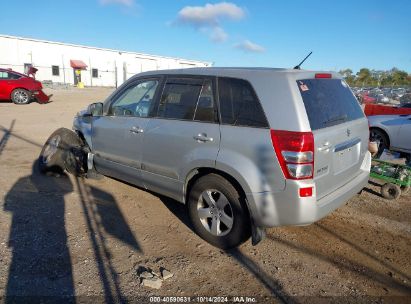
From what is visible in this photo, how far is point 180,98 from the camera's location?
3977 millimetres

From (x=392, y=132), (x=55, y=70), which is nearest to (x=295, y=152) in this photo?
(x=392, y=132)

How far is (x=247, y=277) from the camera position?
10.5ft

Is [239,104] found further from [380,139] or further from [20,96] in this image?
[20,96]

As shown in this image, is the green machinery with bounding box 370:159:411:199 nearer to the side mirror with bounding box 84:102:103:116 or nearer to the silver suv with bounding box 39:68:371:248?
the silver suv with bounding box 39:68:371:248

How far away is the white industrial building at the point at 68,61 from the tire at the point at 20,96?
836 inches

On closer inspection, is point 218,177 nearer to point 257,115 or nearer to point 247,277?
point 257,115

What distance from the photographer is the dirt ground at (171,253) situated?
9.75 feet

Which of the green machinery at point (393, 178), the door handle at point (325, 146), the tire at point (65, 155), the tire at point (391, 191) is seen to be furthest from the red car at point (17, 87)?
the door handle at point (325, 146)

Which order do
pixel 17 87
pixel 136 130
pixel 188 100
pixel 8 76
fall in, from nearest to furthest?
pixel 188 100
pixel 136 130
pixel 8 76
pixel 17 87

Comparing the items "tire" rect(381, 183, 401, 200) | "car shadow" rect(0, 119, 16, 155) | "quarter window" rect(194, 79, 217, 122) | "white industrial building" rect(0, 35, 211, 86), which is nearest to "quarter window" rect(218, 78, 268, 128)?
"quarter window" rect(194, 79, 217, 122)

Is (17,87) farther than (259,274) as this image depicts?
Yes

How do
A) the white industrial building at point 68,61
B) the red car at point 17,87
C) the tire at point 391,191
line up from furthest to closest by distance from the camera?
the white industrial building at point 68,61
the red car at point 17,87
the tire at point 391,191

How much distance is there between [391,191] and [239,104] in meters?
3.31

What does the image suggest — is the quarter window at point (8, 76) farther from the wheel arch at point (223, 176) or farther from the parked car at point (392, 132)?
the wheel arch at point (223, 176)
